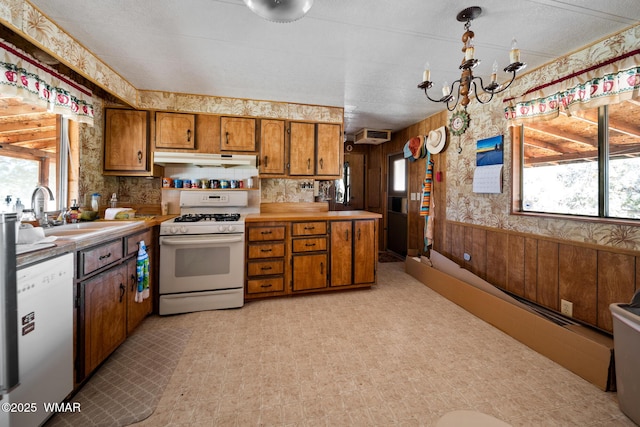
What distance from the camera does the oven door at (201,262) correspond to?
2535mm

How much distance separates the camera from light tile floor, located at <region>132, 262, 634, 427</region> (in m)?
1.42

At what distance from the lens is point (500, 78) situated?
2668mm

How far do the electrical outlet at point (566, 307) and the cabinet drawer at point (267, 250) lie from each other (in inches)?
102


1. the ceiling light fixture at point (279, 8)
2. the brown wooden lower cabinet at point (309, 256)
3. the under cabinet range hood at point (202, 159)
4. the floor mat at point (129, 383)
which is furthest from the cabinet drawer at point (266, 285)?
the ceiling light fixture at point (279, 8)

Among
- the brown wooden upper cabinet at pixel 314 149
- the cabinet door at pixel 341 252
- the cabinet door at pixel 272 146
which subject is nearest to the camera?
the cabinet door at pixel 341 252

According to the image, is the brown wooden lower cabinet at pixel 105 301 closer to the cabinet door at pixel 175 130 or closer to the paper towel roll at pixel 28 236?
the paper towel roll at pixel 28 236

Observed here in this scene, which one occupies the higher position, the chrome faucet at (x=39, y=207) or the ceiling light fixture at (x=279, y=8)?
the ceiling light fixture at (x=279, y=8)

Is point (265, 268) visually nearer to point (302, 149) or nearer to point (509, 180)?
point (302, 149)

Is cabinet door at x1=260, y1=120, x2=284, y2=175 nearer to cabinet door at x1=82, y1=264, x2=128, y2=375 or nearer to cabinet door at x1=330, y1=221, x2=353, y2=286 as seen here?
cabinet door at x1=330, y1=221, x2=353, y2=286

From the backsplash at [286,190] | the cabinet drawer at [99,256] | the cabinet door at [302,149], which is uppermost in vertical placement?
the cabinet door at [302,149]

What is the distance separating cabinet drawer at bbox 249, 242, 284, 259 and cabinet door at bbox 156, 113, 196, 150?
4.67 ft

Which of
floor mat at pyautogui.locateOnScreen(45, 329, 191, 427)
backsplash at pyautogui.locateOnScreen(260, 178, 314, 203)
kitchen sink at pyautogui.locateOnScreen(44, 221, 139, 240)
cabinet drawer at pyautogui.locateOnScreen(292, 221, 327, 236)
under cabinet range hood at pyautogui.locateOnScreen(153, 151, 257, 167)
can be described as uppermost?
under cabinet range hood at pyautogui.locateOnScreen(153, 151, 257, 167)

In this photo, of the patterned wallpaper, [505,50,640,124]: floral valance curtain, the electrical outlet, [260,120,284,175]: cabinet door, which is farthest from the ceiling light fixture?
the electrical outlet

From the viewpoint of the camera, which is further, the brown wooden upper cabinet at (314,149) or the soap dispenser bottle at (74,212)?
the brown wooden upper cabinet at (314,149)
